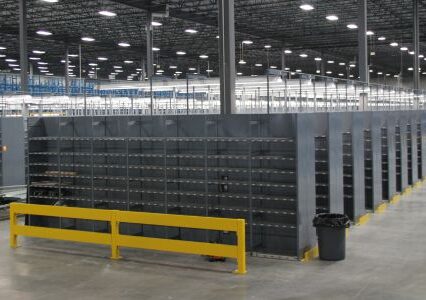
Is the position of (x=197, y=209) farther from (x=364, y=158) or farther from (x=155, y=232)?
(x=364, y=158)

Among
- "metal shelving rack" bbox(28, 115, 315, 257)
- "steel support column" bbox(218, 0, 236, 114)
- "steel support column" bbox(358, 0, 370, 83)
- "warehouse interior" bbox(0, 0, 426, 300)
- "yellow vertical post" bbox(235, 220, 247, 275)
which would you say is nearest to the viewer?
"warehouse interior" bbox(0, 0, 426, 300)

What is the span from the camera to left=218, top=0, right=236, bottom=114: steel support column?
1334 centimetres

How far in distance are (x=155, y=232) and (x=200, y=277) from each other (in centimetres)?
358

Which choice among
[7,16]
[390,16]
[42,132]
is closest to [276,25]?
[390,16]

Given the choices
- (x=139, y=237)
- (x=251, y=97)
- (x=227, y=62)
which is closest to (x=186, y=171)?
(x=139, y=237)

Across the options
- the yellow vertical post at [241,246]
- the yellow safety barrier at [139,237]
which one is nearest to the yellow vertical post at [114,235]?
the yellow safety barrier at [139,237]

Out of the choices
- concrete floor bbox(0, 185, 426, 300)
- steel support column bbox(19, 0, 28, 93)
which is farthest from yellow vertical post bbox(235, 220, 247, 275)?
steel support column bbox(19, 0, 28, 93)

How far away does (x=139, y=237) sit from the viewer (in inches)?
448

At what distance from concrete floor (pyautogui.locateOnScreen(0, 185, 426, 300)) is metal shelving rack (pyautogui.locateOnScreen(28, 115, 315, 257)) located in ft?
3.73

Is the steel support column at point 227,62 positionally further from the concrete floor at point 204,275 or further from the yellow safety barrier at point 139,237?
the concrete floor at point 204,275

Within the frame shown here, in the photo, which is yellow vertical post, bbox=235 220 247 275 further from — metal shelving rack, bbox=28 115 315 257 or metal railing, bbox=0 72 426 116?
metal railing, bbox=0 72 426 116

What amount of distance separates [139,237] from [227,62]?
4.72 metres

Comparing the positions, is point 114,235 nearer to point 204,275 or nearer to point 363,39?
point 204,275

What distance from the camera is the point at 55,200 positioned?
14781 millimetres
